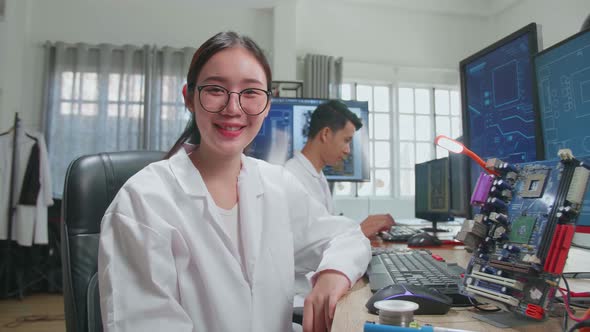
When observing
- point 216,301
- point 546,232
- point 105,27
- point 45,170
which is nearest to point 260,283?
point 216,301

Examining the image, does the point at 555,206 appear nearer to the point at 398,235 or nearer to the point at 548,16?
the point at 398,235

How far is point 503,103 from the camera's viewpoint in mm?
1106

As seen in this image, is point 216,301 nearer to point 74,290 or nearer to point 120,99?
point 74,290

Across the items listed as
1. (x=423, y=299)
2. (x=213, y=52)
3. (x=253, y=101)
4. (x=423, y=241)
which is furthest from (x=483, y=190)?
(x=423, y=241)

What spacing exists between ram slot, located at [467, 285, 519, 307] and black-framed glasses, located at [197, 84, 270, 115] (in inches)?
22.6

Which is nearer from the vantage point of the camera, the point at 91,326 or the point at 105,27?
the point at 91,326

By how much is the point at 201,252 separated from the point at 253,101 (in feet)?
1.17

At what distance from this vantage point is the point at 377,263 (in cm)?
95

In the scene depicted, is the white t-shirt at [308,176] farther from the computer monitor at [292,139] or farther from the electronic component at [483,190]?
the electronic component at [483,190]

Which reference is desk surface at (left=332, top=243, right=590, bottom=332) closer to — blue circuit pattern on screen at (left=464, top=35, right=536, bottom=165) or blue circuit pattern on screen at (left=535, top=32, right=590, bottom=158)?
blue circuit pattern on screen at (left=535, top=32, right=590, bottom=158)

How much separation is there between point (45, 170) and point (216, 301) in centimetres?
352

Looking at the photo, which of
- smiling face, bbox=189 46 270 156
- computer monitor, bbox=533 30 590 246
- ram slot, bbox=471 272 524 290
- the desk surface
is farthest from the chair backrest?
computer monitor, bbox=533 30 590 246

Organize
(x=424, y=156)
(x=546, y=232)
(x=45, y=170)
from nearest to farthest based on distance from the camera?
(x=546, y=232)
(x=45, y=170)
(x=424, y=156)

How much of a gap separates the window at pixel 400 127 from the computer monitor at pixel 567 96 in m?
4.06
